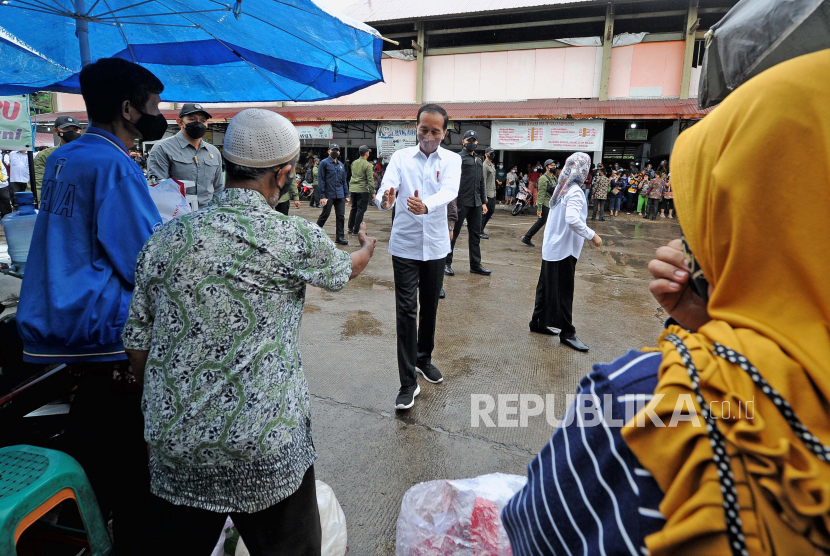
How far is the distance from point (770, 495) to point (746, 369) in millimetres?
157

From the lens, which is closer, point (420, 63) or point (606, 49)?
point (606, 49)

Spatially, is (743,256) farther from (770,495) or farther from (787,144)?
(770,495)

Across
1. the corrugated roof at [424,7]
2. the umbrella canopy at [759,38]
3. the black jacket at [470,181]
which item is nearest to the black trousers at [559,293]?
the umbrella canopy at [759,38]

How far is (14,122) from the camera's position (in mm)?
6156

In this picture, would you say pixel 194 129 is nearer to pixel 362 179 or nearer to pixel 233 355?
pixel 233 355

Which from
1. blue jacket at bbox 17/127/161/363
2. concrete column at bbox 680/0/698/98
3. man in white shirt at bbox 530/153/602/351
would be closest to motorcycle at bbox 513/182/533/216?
concrete column at bbox 680/0/698/98

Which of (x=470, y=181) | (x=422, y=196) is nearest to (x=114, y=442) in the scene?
(x=422, y=196)

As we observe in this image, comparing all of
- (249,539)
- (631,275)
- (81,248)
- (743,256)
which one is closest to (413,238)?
(81,248)

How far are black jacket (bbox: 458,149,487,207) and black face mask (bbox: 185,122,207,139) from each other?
3.47m

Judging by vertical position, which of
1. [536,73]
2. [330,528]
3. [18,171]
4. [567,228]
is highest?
[536,73]

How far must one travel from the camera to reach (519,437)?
287cm

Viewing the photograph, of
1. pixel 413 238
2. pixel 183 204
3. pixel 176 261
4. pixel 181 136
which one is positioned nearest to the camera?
pixel 176 261

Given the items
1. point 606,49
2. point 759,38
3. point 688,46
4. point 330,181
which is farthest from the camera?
point 606,49

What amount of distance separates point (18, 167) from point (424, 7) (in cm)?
1417
